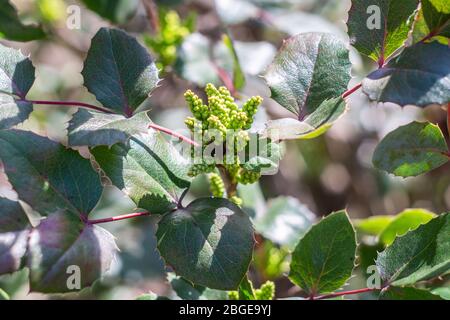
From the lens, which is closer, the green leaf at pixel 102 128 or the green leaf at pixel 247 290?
the green leaf at pixel 102 128

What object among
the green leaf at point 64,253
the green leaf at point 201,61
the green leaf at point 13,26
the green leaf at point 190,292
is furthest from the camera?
the green leaf at point 201,61

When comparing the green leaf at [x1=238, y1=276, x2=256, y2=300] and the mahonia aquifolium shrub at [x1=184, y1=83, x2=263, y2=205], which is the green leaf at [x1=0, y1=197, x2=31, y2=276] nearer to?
the mahonia aquifolium shrub at [x1=184, y1=83, x2=263, y2=205]

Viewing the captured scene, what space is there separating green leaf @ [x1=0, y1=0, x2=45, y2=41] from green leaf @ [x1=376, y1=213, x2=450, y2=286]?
954 mm

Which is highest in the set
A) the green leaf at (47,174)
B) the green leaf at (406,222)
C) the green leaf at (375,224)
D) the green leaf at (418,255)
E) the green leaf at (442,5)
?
the green leaf at (442,5)

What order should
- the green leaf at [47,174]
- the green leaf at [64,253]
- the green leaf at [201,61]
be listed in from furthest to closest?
the green leaf at [201,61] → the green leaf at [47,174] → the green leaf at [64,253]

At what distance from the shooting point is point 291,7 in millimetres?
2082

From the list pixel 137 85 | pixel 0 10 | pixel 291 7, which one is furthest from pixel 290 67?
pixel 291 7

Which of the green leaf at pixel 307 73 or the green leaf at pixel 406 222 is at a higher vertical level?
the green leaf at pixel 307 73

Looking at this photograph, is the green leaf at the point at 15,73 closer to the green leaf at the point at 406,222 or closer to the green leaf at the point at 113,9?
the green leaf at the point at 113,9

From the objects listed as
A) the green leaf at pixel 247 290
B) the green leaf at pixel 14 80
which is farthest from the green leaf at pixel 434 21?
the green leaf at pixel 14 80

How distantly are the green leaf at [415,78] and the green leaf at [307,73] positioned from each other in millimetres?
73

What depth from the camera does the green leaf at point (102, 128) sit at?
91 centimetres

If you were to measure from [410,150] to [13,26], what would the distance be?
0.95 m

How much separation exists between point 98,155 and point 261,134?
25 centimetres
